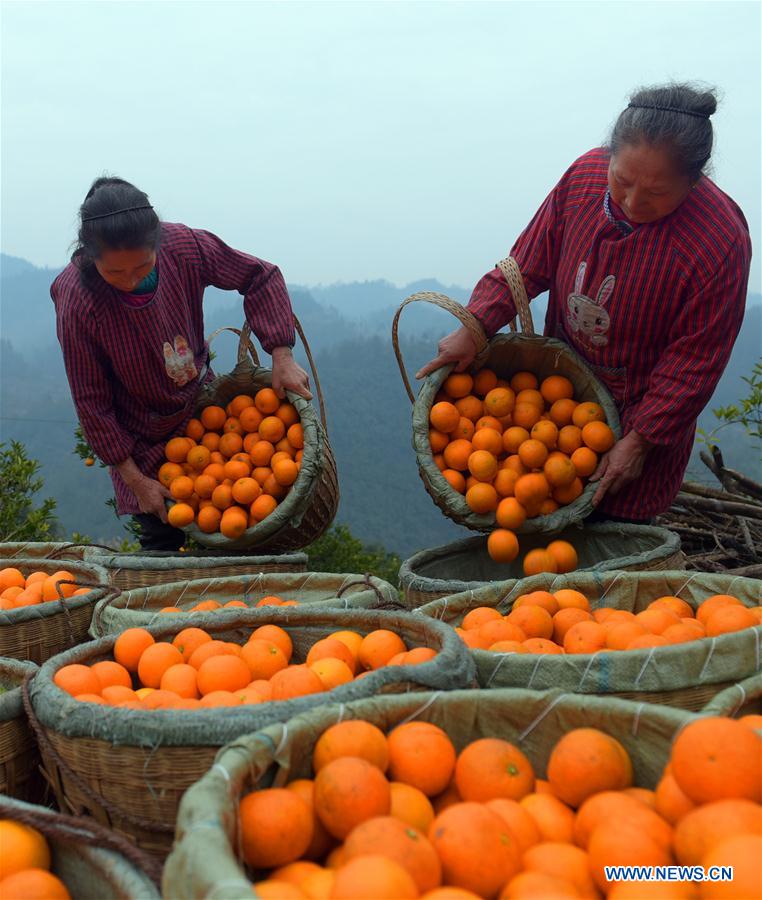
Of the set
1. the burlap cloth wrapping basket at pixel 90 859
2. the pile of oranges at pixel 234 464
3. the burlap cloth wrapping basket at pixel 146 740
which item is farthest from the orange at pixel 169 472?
the burlap cloth wrapping basket at pixel 90 859

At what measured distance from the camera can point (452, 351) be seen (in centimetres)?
352

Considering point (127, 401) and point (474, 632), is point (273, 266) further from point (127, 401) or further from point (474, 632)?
point (474, 632)

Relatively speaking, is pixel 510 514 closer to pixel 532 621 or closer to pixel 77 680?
pixel 532 621

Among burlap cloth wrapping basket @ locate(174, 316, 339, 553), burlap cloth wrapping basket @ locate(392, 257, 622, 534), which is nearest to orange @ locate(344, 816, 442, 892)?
burlap cloth wrapping basket @ locate(392, 257, 622, 534)


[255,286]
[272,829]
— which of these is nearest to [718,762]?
[272,829]

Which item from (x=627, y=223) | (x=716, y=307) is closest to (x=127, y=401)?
(x=627, y=223)

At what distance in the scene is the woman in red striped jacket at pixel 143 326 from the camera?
11.4 feet

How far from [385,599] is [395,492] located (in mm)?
6621

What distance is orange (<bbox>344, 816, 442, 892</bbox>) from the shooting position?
1109 millimetres

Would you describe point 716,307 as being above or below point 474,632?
above

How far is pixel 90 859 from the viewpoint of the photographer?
1.32m

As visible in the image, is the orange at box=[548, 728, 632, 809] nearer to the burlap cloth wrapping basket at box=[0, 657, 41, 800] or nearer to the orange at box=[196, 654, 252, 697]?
the orange at box=[196, 654, 252, 697]

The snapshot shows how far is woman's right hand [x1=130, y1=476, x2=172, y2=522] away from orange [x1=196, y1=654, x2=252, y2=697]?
2.14 metres

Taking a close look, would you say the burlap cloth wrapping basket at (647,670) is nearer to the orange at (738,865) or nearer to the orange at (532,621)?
the orange at (532,621)
